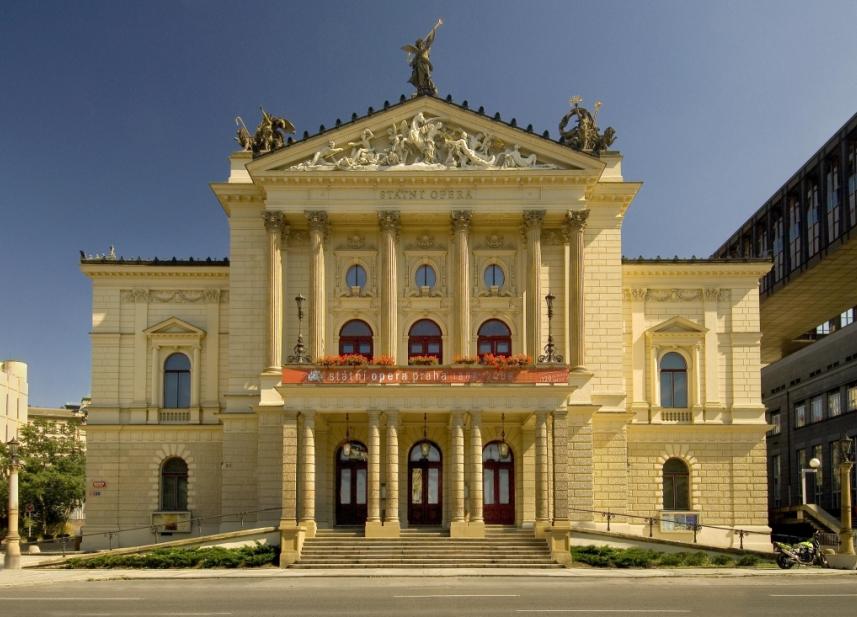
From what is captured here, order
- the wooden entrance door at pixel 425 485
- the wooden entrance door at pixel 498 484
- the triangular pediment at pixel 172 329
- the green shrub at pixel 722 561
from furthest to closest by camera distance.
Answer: the triangular pediment at pixel 172 329 < the wooden entrance door at pixel 425 485 < the wooden entrance door at pixel 498 484 < the green shrub at pixel 722 561

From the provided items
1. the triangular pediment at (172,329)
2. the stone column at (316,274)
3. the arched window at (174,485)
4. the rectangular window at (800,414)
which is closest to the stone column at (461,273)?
the stone column at (316,274)

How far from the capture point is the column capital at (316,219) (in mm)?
49156

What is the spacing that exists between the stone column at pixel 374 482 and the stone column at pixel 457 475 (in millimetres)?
2937

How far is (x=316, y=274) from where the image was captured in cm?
4928

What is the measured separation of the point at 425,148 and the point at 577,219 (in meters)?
7.52

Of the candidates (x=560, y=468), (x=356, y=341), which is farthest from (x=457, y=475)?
(x=356, y=341)

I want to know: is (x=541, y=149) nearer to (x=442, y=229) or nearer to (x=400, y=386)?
(x=442, y=229)

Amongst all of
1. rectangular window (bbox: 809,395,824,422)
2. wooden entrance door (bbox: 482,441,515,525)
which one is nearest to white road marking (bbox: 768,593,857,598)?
wooden entrance door (bbox: 482,441,515,525)

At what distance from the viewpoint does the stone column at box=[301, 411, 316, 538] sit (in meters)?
42.8

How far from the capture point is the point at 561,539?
41.3 metres

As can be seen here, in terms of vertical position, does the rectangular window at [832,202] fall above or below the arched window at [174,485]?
above

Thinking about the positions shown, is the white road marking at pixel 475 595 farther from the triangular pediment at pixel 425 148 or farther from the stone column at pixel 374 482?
the triangular pediment at pixel 425 148

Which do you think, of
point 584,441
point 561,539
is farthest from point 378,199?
point 561,539

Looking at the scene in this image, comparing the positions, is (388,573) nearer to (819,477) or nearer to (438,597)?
(438,597)
